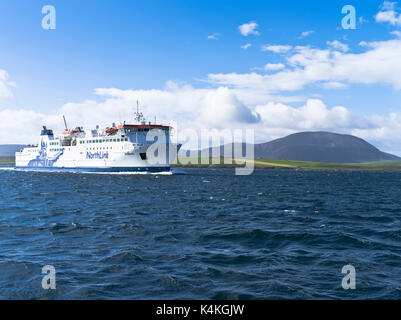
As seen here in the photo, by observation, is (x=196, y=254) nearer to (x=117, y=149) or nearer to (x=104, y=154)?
(x=117, y=149)

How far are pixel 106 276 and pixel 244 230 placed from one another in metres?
9.72

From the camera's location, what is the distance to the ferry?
77688 mm

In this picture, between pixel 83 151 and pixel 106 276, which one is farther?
pixel 83 151

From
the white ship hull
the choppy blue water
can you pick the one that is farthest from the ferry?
the choppy blue water

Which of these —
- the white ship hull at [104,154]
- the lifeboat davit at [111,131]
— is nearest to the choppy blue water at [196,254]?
the white ship hull at [104,154]

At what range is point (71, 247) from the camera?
14.7 meters

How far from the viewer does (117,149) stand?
260ft

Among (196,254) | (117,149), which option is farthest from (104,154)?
(196,254)

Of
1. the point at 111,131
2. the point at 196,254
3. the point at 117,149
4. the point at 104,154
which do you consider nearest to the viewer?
the point at 196,254

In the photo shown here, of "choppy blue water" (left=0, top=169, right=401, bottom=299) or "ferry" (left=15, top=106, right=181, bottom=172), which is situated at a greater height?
"ferry" (left=15, top=106, right=181, bottom=172)

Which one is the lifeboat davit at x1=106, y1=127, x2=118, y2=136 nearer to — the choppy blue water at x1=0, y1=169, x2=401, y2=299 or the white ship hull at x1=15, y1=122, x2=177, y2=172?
the white ship hull at x1=15, y1=122, x2=177, y2=172

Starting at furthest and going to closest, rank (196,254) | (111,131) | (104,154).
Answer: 1. (111,131)
2. (104,154)
3. (196,254)
